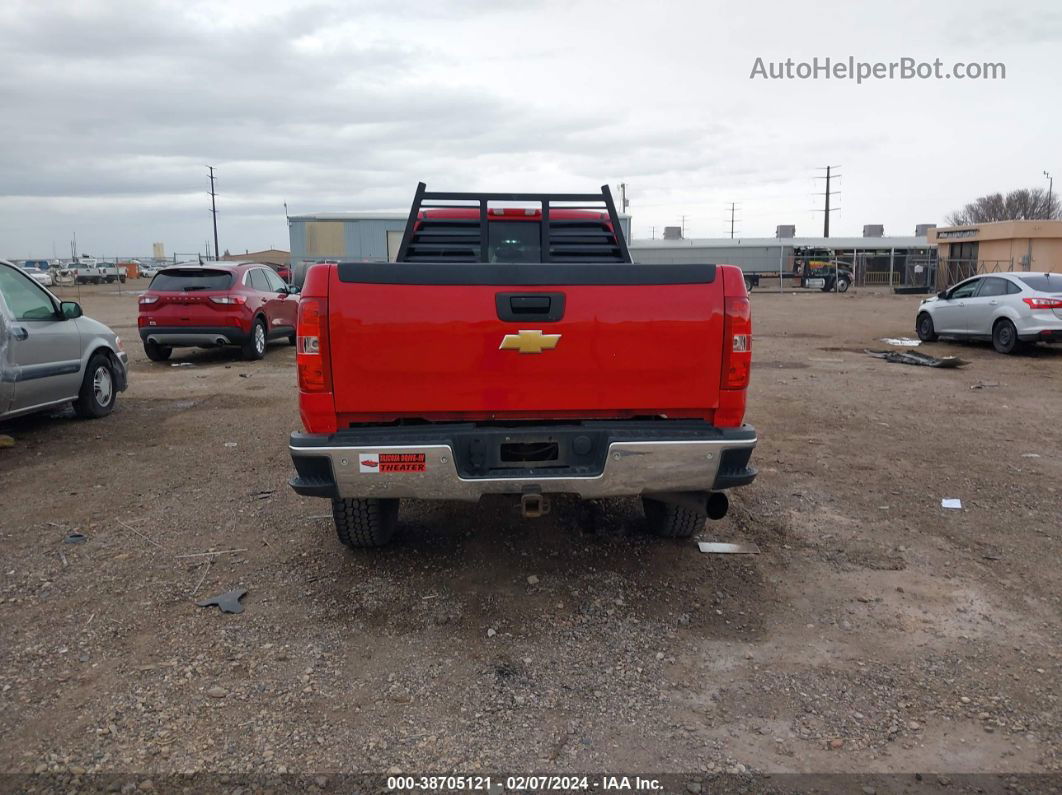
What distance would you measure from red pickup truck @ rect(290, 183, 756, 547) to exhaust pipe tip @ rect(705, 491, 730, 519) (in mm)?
208

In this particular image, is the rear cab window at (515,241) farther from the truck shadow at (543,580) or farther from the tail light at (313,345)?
the tail light at (313,345)

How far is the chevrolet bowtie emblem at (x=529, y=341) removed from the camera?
147 inches

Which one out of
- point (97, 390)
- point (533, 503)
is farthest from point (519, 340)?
point (97, 390)

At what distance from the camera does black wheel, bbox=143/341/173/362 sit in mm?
13333

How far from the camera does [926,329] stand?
53.9 feet

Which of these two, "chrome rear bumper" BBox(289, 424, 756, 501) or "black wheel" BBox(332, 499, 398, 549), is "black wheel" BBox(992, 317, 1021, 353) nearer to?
"chrome rear bumper" BBox(289, 424, 756, 501)

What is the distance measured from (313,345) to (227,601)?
1.47 metres

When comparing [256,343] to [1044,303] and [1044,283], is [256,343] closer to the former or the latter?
[1044,303]

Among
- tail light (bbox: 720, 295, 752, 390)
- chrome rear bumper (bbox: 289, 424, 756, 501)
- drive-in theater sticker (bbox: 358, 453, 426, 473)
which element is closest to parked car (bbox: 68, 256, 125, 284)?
chrome rear bumper (bbox: 289, 424, 756, 501)

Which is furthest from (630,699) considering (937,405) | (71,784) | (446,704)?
(937,405)

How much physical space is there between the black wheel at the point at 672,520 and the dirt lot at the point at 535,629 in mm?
111

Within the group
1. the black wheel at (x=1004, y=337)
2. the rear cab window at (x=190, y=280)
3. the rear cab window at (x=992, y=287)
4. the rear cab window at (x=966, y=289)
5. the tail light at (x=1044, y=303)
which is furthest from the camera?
the rear cab window at (x=966, y=289)

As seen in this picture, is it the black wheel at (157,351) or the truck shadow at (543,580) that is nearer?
the truck shadow at (543,580)

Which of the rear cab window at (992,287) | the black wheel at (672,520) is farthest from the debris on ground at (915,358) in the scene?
the black wheel at (672,520)
